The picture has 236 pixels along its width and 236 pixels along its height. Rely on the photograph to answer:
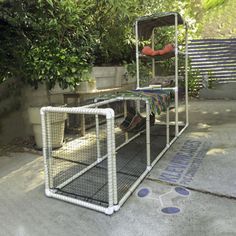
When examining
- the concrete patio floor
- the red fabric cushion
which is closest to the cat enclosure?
the concrete patio floor

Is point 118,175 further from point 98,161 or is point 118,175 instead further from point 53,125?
point 53,125

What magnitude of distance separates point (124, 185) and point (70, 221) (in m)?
0.66

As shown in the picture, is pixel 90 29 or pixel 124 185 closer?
pixel 124 185

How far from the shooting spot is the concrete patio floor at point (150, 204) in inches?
73.2

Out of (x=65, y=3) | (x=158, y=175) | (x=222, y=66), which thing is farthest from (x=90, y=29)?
(x=222, y=66)

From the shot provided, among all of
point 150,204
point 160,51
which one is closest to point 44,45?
point 160,51

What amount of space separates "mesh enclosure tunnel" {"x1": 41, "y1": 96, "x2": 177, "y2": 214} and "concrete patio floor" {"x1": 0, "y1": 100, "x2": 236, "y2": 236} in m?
0.10

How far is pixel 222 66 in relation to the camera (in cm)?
768

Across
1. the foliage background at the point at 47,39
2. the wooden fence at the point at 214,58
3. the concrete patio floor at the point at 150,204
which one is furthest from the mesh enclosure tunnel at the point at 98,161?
the wooden fence at the point at 214,58

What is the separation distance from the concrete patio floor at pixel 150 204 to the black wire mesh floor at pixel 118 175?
13 centimetres

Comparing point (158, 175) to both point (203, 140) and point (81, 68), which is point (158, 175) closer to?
point (203, 140)

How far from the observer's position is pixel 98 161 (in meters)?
3.08

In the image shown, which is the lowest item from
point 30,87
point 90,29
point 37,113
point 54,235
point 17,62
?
point 54,235

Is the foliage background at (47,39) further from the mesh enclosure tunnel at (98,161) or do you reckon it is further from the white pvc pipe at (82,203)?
the white pvc pipe at (82,203)
